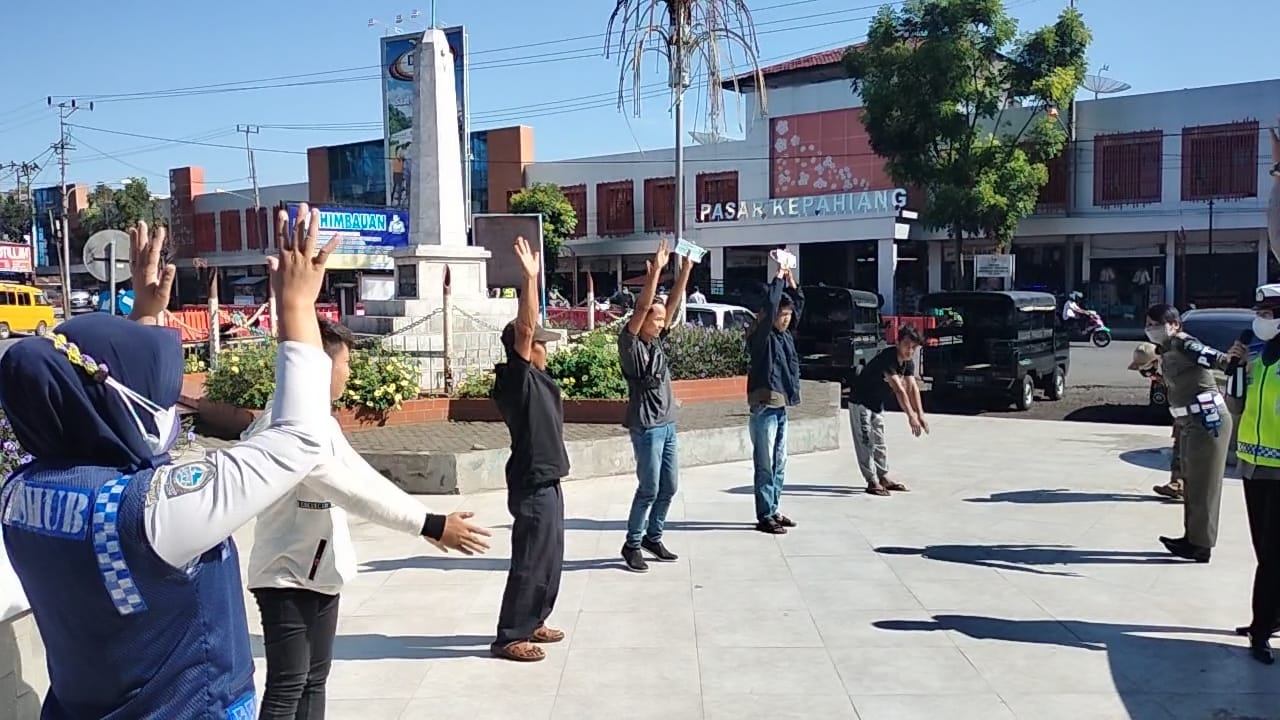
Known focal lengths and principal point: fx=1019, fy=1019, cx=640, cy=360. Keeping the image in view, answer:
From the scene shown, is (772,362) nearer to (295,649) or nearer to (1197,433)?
(1197,433)

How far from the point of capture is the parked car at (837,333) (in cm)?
1781

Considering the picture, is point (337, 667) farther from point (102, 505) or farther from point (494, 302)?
point (494, 302)

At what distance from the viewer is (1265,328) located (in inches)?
228

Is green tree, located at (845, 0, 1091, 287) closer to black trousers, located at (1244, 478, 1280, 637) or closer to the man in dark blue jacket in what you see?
the man in dark blue jacket

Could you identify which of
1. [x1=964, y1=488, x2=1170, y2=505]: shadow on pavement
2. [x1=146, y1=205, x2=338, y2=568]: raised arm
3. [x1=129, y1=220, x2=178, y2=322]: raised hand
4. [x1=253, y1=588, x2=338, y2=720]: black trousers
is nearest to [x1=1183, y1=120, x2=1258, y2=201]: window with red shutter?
[x1=964, y1=488, x2=1170, y2=505]: shadow on pavement

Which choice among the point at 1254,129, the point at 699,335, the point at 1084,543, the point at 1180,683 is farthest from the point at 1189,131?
the point at 1180,683

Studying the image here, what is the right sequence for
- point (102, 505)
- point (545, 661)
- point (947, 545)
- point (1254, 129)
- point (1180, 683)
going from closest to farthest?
point (102, 505)
point (1180, 683)
point (545, 661)
point (947, 545)
point (1254, 129)

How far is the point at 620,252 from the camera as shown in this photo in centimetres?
4488

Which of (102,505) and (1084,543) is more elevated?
(102,505)

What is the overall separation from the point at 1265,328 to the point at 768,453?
331cm

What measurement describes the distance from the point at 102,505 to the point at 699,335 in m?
12.2

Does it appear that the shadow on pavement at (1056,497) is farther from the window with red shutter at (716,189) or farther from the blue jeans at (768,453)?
the window with red shutter at (716,189)

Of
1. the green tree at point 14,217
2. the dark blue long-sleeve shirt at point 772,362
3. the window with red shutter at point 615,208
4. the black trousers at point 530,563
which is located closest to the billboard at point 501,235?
the dark blue long-sleeve shirt at point 772,362

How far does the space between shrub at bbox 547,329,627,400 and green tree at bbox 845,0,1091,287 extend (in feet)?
67.9
